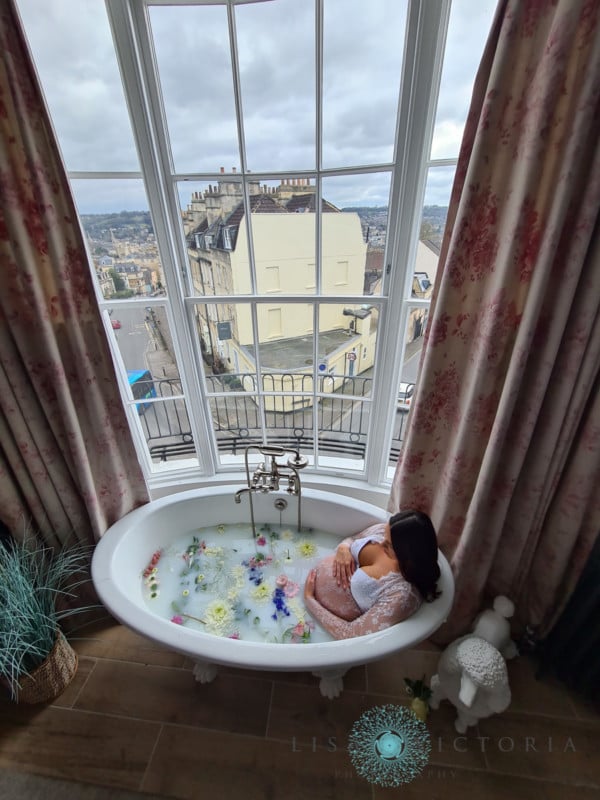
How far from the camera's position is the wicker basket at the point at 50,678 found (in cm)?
133

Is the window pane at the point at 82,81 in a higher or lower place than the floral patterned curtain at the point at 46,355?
higher

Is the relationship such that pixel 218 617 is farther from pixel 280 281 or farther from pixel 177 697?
pixel 280 281

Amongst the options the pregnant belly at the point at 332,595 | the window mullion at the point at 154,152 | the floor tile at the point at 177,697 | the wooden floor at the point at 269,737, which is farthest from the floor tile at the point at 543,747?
the window mullion at the point at 154,152

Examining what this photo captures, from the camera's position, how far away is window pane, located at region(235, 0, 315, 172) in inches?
47.2

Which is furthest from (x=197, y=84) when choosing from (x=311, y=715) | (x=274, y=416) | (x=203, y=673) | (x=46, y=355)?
(x=311, y=715)

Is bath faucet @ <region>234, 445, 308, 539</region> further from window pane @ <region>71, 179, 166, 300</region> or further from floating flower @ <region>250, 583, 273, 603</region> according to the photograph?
window pane @ <region>71, 179, 166, 300</region>

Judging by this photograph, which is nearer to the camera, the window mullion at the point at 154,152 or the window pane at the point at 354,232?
the window mullion at the point at 154,152

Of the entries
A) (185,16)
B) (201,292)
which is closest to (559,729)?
(201,292)

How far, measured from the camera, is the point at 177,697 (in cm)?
142

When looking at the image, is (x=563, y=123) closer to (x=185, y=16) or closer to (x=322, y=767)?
(x=185, y=16)

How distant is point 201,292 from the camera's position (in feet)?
5.39

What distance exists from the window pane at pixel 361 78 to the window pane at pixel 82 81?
755 mm

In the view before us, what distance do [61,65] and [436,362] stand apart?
65.7 inches

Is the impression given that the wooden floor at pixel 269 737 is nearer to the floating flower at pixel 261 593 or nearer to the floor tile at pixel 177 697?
the floor tile at pixel 177 697
